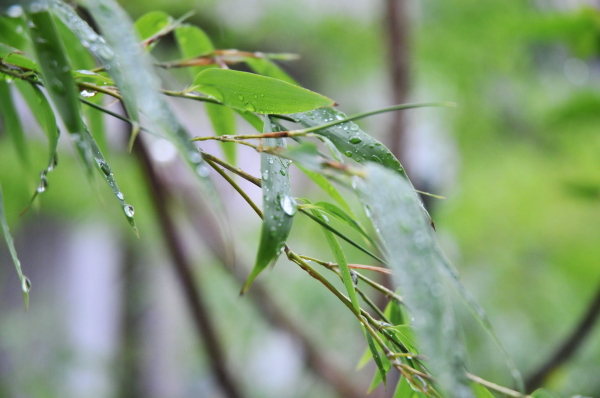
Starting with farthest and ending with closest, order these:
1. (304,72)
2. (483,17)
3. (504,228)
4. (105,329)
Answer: (105,329)
(304,72)
(504,228)
(483,17)

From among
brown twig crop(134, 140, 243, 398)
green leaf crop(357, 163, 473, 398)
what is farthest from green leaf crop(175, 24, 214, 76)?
brown twig crop(134, 140, 243, 398)

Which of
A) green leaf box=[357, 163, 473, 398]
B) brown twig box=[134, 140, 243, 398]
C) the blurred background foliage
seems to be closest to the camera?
green leaf box=[357, 163, 473, 398]

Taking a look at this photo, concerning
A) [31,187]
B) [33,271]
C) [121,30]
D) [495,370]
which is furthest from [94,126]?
[33,271]

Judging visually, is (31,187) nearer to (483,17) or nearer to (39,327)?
(483,17)

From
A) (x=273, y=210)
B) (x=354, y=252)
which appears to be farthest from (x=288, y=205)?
(x=354, y=252)

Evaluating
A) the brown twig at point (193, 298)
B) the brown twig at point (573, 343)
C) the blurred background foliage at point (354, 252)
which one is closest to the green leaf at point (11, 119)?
the brown twig at point (193, 298)

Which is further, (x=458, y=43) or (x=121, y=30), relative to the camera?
(x=458, y=43)

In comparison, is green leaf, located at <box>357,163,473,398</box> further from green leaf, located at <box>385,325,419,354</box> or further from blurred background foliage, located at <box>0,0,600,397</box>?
blurred background foliage, located at <box>0,0,600,397</box>
